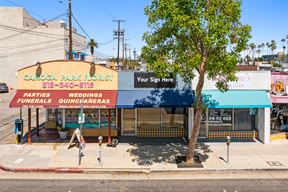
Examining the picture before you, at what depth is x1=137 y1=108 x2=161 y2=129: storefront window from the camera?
20.8 meters

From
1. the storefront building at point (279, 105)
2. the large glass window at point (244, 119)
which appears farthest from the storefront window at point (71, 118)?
the storefront building at point (279, 105)

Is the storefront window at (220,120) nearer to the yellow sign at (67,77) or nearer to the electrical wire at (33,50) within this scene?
the yellow sign at (67,77)

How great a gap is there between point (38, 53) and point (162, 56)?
4782cm

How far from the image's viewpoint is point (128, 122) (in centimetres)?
2105

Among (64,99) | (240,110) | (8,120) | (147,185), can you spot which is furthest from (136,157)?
(8,120)

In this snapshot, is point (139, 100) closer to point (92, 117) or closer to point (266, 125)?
point (92, 117)

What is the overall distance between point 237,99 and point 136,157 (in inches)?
281

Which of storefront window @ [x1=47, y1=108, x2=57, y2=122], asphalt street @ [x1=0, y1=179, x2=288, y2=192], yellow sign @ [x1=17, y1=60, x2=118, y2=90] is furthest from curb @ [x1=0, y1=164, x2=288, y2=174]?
storefront window @ [x1=47, y1=108, x2=57, y2=122]

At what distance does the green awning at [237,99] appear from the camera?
18312mm

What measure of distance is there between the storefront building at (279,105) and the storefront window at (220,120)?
9.18 feet

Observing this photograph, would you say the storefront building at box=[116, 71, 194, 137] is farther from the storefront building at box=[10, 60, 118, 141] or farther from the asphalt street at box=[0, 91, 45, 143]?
the asphalt street at box=[0, 91, 45, 143]

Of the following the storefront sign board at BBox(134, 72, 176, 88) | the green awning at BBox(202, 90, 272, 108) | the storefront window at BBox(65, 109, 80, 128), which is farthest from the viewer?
the storefront window at BBox(65, 109, 80, 128)

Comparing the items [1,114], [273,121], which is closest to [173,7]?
[273,121]

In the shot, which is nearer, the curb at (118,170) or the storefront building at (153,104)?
the curb at (118,170)
